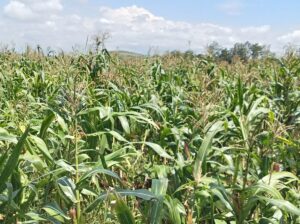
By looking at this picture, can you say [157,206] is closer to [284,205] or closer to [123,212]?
[123,212]

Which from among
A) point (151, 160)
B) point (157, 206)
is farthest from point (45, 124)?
point (151, 160)

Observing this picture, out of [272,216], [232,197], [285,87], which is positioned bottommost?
[272,216]

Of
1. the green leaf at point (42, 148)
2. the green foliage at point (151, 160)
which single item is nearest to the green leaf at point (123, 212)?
the green foliage at point (151, 160)

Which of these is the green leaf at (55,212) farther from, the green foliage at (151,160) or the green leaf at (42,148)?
the green leaf at (42,148)

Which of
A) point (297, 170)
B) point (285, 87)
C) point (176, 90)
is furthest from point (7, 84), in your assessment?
point (297, 170)

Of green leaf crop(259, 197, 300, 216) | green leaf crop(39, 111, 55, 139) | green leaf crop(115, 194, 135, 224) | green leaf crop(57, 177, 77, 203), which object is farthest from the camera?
green leaf crop(39, 111, 55, 139)

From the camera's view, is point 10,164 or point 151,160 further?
point 151,160

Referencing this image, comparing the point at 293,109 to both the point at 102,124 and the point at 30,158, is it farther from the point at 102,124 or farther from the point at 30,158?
the point at 30,158

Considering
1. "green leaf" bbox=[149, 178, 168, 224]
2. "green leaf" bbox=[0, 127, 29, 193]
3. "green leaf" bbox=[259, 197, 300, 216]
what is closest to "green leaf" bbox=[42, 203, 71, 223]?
"green leaf" bbox=[0, 127, 29, 193]

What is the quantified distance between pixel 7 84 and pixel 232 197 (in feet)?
12.7

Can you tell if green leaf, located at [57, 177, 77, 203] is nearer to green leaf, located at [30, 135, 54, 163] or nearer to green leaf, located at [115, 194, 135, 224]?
green leaf, located at [30, 135, 54, 163]

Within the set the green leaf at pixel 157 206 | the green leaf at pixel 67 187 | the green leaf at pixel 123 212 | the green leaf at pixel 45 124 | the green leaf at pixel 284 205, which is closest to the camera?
the green leaf at pixel 123 212

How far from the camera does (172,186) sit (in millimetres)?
2570

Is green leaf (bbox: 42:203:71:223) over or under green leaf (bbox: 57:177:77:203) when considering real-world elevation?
under
